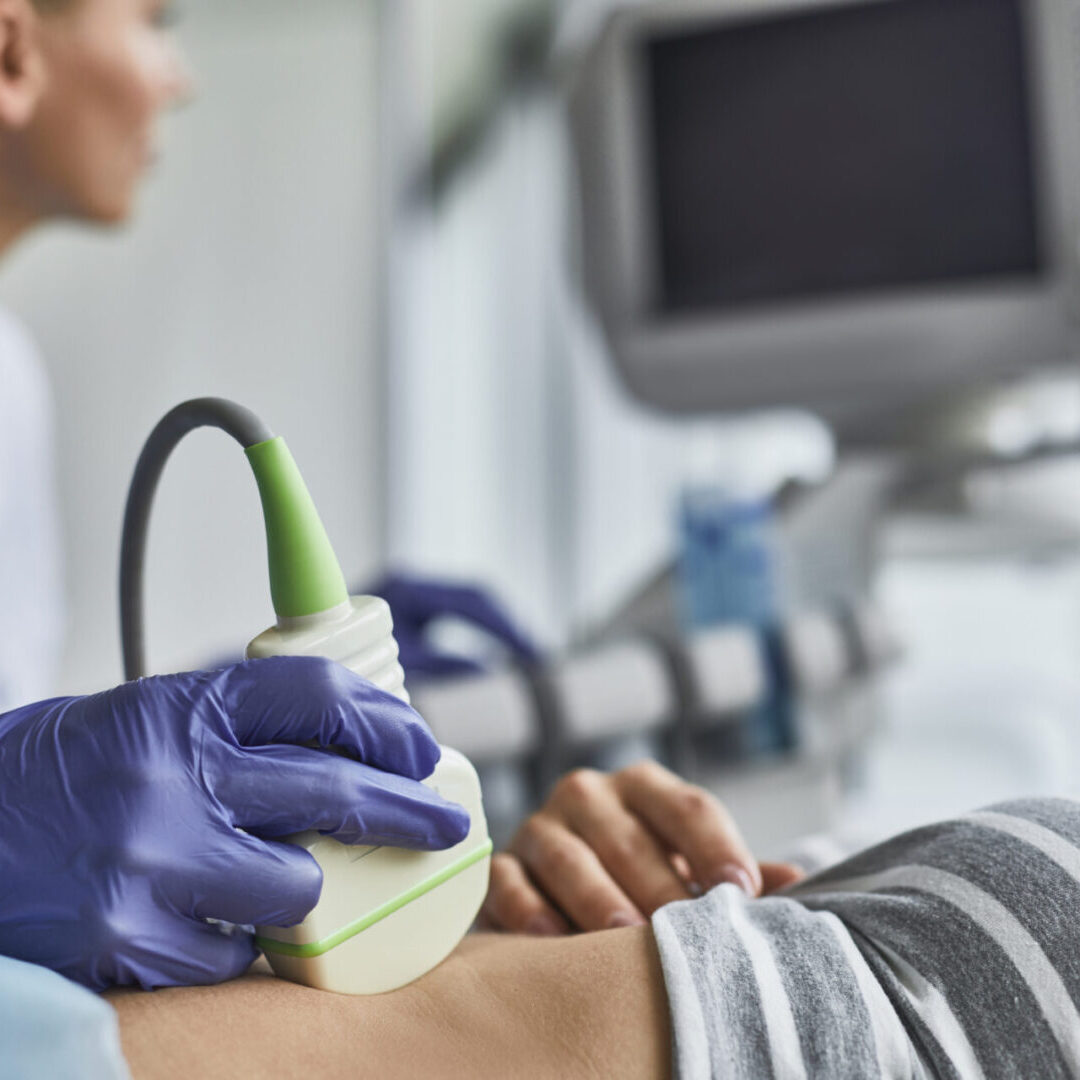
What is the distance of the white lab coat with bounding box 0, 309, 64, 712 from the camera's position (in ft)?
5.41

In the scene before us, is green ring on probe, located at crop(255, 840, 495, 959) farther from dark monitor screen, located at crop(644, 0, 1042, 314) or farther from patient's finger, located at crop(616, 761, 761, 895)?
dark monitor screen, located at crop(644, 0, 1042, 314)

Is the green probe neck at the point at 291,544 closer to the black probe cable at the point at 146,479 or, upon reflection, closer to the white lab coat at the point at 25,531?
the black probe cable at the point at 146,479

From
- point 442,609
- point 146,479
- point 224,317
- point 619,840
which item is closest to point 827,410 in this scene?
point 442,609

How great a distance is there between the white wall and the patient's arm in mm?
2132

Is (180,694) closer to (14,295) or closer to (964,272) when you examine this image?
(964,272)

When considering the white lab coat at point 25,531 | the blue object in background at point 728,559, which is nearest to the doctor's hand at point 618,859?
the blue object in background at point 728,559

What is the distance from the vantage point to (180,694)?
40 cm

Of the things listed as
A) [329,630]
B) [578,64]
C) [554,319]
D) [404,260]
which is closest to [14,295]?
[404,260]

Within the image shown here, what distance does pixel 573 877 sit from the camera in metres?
0.57

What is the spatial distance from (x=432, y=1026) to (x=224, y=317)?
2443 millimetres

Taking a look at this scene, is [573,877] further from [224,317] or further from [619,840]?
[224,317]

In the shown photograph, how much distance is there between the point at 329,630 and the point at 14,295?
2.46 meters

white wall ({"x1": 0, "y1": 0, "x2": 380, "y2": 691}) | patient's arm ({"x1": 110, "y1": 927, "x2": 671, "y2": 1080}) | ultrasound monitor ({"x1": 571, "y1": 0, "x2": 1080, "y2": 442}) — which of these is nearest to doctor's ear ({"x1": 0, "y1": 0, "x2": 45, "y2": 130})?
ultrasound monitor ({"x1": 571, "y1": 0, "x2": 1080, "y2": 442})

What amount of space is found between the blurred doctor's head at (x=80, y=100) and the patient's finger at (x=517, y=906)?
929 mm
